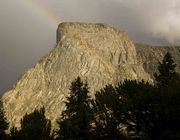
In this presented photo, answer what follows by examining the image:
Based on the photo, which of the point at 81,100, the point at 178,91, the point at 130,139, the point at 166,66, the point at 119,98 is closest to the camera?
the point at 178,91

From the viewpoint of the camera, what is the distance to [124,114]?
188ft

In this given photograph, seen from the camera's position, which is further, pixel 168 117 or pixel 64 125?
pixel 64 125

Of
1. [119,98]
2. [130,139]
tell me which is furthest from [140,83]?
[130,139]

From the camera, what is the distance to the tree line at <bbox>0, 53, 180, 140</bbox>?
2061 inches

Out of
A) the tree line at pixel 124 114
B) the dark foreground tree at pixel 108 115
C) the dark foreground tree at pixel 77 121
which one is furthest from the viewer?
the dark foreground tree at pixel 77 121

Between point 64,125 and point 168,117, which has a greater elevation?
point 64,125

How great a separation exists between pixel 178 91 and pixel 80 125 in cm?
1442

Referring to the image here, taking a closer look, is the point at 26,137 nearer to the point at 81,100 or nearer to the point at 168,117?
the point at 81,100

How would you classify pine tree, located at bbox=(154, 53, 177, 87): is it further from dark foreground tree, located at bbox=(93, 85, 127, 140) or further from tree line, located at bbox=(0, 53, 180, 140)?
dark foreground tree, located at bbox=(93, 85, 127, 140)

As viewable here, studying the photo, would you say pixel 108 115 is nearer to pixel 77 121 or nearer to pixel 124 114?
pixel 124 114

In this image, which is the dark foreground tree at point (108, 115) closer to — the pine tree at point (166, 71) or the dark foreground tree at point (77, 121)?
the dark foreground tree at point (77, 121)

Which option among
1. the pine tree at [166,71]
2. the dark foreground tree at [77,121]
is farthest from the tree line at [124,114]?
the pine tree at [166,71]

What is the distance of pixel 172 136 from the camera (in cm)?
4881

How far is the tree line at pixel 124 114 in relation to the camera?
172 feet
